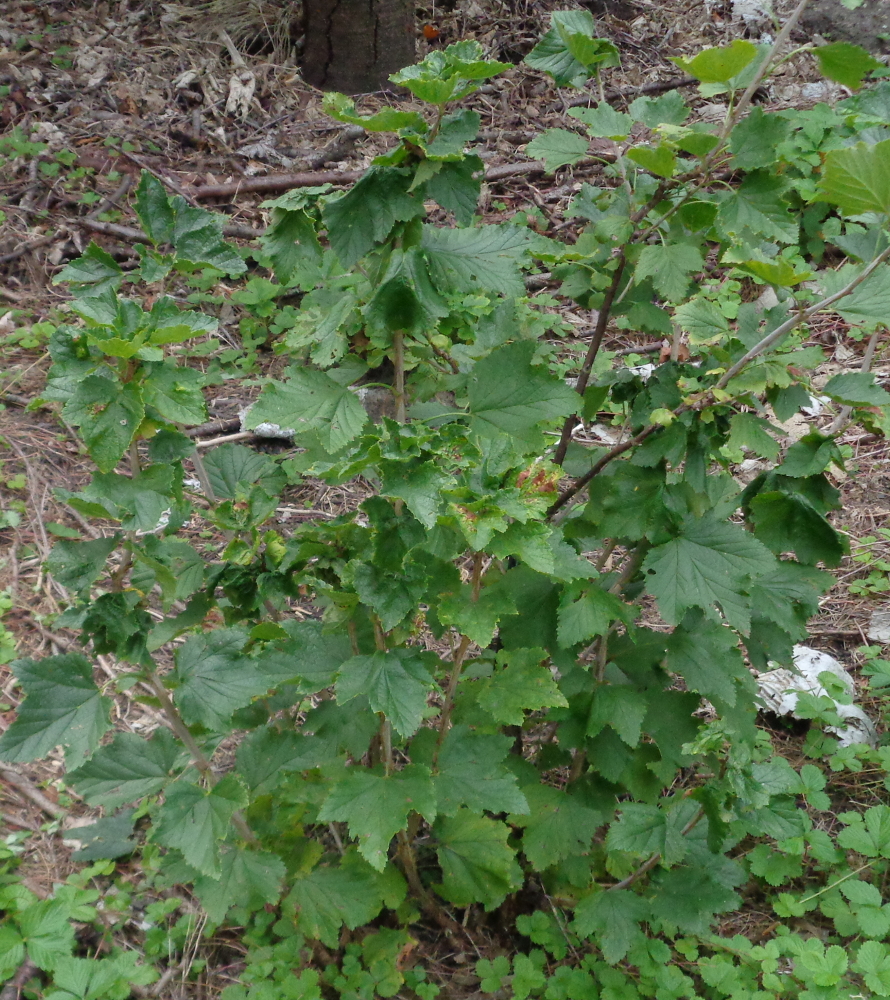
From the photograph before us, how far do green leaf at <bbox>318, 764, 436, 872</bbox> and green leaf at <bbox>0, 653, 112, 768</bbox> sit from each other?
47cm

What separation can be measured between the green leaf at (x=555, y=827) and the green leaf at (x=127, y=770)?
34.2 inches

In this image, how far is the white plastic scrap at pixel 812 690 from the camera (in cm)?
277

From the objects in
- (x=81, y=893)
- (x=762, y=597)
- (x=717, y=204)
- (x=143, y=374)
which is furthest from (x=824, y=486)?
(x=81, y=893)

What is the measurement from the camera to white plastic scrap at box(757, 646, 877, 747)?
2771mm

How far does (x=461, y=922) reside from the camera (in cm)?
235

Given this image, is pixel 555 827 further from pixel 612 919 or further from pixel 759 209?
pixel 759 209

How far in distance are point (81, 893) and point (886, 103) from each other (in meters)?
2.65

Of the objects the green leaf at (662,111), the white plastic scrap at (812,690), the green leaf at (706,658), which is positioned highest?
the green leaf at (662,111)

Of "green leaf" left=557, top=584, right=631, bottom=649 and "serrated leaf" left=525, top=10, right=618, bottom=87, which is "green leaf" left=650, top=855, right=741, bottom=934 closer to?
"green leaf" left=557, top=584, right=631, bottom=649

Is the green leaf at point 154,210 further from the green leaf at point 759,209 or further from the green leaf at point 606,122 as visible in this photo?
the green leaf at point 759,209

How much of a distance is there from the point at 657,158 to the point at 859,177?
35 centimetres

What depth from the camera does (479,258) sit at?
1.48 m

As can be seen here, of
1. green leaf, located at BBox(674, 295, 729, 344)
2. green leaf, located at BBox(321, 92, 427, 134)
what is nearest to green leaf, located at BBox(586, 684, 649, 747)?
green leaf, located at BBox(674, 295, 729, 344)

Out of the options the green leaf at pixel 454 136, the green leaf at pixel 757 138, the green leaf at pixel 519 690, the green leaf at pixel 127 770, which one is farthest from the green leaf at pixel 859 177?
the green leaf at pixel 127 770
